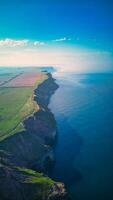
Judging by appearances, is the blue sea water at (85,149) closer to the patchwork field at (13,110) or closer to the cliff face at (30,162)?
the cliff face at (30,162)

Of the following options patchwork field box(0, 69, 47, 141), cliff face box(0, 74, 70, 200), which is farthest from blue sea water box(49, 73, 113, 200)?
patchwork field box(0, 69, 47, 141)

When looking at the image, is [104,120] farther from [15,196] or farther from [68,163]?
[15,196]

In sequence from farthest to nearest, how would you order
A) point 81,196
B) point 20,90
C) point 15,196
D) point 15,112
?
point 20,90 < point 15,112 < point 81,196 < point 15,196

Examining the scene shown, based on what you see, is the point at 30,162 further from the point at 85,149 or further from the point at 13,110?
the point at 13,110

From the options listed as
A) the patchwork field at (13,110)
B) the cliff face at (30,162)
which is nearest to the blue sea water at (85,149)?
the cliff face at (30,162)

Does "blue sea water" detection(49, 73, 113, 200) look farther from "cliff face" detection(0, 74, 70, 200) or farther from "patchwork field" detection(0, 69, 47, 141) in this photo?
"patchwork field" detection(0, 69, 47, 141)

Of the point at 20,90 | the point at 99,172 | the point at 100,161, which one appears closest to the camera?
the point at 99,172

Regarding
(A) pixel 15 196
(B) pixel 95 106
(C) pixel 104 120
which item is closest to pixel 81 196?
(A) pixel 15 196
